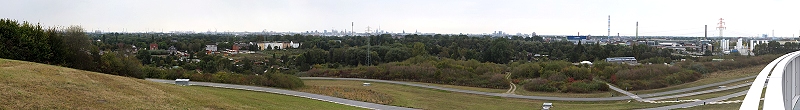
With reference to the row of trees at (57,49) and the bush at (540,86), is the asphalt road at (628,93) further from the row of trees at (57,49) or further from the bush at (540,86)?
the row of trees at (57,49)

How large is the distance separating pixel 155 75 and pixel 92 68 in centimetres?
490

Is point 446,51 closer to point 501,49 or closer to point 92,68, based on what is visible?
point 501,49

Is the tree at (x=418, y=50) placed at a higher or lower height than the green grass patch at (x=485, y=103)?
higher

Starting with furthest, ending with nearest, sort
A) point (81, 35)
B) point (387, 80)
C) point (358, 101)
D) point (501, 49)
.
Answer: point (501, 49) → point (387, 80) → point (81, 35) → point (358, 101)

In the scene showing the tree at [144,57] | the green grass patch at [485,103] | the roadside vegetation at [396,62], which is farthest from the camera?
the tree at [144,57]

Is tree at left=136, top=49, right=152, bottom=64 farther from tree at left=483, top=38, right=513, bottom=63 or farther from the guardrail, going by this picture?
the guardrail

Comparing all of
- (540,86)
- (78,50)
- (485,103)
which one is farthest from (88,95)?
(540,86)

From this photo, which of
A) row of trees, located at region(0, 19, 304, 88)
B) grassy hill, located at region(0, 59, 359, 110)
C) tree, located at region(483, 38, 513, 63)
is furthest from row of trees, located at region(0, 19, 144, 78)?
tree, located at region(483, 38, 513, 63)

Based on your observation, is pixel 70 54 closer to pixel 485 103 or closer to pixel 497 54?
pixel 485 103

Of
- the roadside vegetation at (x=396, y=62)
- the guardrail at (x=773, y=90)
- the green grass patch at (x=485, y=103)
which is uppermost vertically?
the guardrail at (x=773, y=90)

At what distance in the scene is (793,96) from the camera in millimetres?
4746

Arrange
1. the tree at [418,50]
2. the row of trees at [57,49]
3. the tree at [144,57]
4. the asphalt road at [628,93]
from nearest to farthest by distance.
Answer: the row of trees at [57,49] < the asphalt road at [628,93] < the tree at [144,57] < the tree at [418,50]

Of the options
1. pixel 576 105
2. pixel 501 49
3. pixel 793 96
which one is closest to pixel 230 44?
pixel 501 49

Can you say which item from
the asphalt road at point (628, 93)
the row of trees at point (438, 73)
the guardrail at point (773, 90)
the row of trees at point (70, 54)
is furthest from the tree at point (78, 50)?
the guardrail at point (773, 90)
